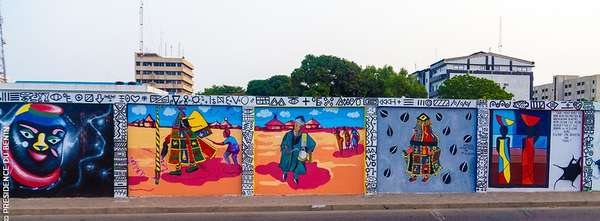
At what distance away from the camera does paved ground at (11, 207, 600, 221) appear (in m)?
7.93

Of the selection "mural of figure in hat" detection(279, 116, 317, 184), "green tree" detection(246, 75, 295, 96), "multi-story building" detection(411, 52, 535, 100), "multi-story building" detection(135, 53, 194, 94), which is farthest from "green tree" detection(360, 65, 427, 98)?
"multi-story building" detection(135, 53, 194, 94)

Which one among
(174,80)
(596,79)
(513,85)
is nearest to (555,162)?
(513,85)

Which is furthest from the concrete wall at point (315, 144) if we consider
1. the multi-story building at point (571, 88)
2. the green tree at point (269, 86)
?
the multi-story building at point (571, 88)

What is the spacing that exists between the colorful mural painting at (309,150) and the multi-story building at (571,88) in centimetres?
10402

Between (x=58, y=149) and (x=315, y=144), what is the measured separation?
569 centimetres

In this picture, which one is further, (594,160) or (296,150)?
(594,160)

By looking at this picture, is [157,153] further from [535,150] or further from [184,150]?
[535,150]

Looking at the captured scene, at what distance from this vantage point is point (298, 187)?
9.80 meters

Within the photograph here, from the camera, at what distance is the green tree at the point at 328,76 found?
2136 inches

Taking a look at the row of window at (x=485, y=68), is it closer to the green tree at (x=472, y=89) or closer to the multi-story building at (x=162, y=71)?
the green tree at (x=472, y=89)

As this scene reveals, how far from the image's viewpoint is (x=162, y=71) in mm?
124375

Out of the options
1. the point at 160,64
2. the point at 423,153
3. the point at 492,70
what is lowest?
the point at 423,153

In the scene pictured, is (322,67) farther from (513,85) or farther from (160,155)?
(513,85)

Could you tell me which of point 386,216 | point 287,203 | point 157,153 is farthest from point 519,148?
point 157,153
